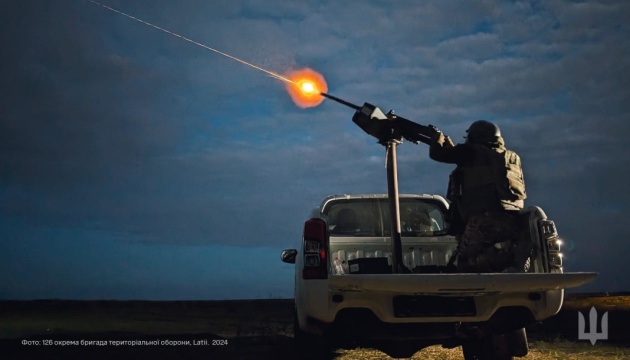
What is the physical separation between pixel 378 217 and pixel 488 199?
63.6 inches

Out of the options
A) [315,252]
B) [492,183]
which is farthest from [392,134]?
[315,252]

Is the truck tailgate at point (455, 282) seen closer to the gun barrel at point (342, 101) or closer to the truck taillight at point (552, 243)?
the truck taillight at point (552, 243)

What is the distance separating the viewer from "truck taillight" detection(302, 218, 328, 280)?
16.3 feet

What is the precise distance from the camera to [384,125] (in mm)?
5789

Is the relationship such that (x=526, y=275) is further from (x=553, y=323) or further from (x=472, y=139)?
(x=553, y=323)

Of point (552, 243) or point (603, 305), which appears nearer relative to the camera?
point (552, 243)

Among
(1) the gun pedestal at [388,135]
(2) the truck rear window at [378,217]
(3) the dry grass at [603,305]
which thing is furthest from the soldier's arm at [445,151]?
(3) the dry grass at [603,305]

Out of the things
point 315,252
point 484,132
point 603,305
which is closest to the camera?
point 315,252

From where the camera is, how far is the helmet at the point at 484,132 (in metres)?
5.71

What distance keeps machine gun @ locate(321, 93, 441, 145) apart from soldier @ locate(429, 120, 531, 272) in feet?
1.06

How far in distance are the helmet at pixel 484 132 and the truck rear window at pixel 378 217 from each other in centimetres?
129

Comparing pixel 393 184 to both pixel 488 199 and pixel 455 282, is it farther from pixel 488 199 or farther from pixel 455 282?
pixel 455 282

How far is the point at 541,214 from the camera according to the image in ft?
17.4

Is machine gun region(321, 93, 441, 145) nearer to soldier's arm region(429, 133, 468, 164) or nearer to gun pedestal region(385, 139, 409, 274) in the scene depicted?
gun pedestal region(385, 139, 409, 274)
